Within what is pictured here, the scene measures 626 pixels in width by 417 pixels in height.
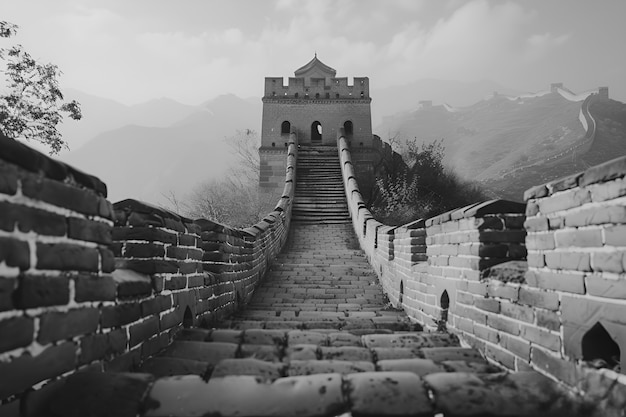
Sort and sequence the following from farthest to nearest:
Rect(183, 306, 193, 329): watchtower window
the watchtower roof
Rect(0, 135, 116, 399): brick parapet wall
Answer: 1. the watchtower roof
2. Rect(183, 306, 193, 329): watchtower window
3. Rect(0, 135, 116, 399): brick parapet wall

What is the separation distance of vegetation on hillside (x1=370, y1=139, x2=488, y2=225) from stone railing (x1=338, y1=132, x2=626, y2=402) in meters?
13.3

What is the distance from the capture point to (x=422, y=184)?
20531 millimetres

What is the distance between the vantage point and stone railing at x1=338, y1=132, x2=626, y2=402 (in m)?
1.69

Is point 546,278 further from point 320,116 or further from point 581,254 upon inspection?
point 320,116

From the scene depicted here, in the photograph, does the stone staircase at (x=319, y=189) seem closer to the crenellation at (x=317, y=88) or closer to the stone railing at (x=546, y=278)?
the crenellation at (x=317, y=88)

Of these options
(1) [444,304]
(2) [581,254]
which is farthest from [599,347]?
(1) [444,304]

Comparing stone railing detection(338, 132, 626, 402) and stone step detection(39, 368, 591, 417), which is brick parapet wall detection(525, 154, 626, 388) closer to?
stone railing detection(338, 132, 626, 402)

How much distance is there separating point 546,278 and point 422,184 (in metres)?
18.9

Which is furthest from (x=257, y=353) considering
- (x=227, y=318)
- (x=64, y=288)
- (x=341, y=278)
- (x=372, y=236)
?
(x=372, y=236)

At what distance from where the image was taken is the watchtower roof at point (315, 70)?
24.7 metres

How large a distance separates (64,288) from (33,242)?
0.26 metres

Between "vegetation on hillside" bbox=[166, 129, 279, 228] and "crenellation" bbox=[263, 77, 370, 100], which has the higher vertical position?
"crenellation" bbox=[263, 77, 370, 100]

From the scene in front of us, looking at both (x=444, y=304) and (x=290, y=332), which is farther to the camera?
(x=444, y=304)

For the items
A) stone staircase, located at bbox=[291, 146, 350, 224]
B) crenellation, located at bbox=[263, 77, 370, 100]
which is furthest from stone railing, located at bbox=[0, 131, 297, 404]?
crenellation, located at bbox=[263, 77, 370, 100]
